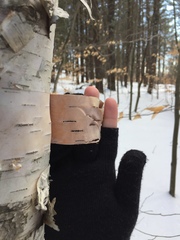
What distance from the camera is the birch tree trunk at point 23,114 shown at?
38cm

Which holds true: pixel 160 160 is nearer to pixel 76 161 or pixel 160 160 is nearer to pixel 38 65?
pixel 76 161

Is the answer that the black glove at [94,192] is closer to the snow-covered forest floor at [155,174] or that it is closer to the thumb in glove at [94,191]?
the thumb in glove at [94,191]

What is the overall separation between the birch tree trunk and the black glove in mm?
273

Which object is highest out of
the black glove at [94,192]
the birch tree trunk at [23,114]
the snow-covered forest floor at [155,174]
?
the birch tree trunk at [23,114]

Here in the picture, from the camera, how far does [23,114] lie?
15.6 inches

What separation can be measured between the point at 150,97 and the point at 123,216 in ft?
28.1

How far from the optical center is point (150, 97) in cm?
899

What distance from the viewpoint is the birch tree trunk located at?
376mm

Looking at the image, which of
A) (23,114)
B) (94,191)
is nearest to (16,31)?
(23,114)

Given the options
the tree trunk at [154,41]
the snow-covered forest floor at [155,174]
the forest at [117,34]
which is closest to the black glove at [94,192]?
the snow-covered forest floor at [155,174]

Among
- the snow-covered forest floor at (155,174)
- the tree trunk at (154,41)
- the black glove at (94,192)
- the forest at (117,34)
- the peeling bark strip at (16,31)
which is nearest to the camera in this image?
the peeling bark strip at (16,31)

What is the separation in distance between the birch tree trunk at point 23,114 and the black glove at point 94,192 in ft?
0.90

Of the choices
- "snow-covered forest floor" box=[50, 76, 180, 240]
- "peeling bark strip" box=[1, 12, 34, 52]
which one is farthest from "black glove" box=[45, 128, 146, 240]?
"snow-covered forest floor" box=[50, 76, 180, 240]

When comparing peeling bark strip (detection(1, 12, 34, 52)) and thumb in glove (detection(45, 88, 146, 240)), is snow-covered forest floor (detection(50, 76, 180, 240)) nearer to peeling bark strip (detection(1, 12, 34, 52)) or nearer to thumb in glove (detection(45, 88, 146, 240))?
thumb in glove (detection(45, 88, 146, 240))
